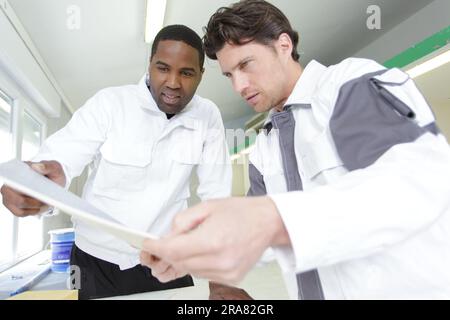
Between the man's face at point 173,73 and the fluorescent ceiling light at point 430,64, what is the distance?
5.18 feet

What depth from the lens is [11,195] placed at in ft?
2.65

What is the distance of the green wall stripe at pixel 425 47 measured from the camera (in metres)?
2.00

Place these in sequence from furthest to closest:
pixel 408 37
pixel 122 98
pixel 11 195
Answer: pixel 408 37
pixel 122 98
pixel 11 195

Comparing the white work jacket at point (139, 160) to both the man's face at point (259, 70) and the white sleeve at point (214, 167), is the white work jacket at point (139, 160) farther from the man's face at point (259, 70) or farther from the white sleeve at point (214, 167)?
the man's face at point (259, 70)

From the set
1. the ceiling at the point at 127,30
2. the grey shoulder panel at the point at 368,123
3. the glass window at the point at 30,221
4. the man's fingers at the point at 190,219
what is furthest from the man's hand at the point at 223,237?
the glass window at the point at 30,221

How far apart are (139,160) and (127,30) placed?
2.06 metres

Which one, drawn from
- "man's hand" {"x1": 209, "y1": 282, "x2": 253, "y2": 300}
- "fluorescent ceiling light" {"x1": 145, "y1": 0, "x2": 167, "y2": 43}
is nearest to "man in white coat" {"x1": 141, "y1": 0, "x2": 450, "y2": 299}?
"man's hand" {"x1": 209, "y1": 282, "x2": 253, "y2": 300}

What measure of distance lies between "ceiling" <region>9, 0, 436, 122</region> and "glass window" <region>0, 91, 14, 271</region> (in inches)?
29.5

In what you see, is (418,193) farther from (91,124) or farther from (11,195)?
(91,124)

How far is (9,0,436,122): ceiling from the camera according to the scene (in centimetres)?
276

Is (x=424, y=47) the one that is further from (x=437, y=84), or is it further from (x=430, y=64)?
(x=437, y=84)

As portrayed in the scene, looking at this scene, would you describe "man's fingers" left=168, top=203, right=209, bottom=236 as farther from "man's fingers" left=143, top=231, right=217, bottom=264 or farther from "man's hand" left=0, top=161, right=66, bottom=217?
"man's hand" left=0, top=161, right=66, bottom=217
